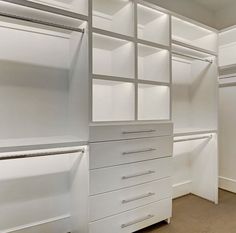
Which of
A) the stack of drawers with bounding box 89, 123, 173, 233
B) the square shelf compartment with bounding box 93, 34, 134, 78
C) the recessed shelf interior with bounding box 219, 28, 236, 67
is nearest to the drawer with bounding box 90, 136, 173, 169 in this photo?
the stack of drawers with bounding box 89, 123, 173, 233

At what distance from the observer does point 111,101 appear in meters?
2.20

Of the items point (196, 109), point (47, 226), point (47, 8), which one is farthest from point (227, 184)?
point (47, 8)

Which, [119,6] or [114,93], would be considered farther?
[114,93]

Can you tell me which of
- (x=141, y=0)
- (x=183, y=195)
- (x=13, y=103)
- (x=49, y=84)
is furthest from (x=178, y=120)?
(x=13, y=103)

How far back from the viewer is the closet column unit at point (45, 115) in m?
1.69

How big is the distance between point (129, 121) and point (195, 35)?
1.53m

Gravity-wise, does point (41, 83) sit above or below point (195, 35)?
below

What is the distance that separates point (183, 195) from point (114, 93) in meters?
1.67

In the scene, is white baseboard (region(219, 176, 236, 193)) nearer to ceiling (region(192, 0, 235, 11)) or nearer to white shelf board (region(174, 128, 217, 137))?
white shelf board (region(174, 128, 217, 137))

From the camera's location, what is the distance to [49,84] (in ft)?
6.23

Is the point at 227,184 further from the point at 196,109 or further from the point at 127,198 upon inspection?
the point at 127,198

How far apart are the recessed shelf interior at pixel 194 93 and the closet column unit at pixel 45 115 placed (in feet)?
4.53

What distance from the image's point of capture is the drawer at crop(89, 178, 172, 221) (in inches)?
66.4

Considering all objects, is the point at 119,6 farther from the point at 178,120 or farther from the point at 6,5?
the point at 178,120
